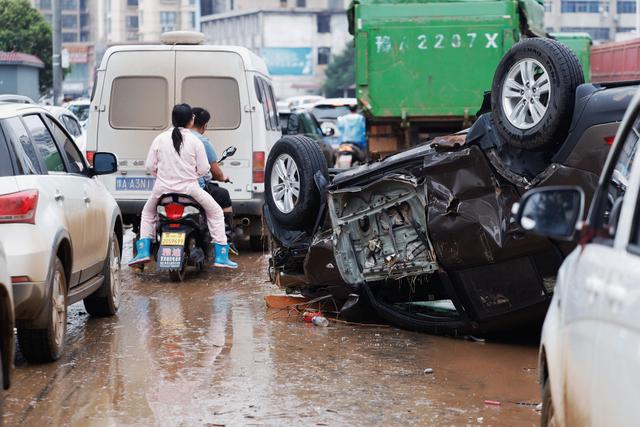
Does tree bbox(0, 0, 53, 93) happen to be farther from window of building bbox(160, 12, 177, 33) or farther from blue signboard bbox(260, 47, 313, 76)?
window of building bbox(160, 12, 177, 33)

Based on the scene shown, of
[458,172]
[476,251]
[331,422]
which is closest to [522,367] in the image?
[476,251]

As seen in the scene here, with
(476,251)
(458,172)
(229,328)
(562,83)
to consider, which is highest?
(562,83)

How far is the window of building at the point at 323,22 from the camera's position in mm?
128000

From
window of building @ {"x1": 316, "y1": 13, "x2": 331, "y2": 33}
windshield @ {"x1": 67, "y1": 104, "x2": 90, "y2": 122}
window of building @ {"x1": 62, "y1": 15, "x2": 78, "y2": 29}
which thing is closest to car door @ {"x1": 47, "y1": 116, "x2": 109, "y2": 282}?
windshield @ {"x1": 67, "y1": 104, "x2": 90, "y2": 122}

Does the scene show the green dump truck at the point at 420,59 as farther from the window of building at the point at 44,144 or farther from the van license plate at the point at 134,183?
the window of building at the point at 44,144

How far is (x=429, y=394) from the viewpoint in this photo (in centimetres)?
675

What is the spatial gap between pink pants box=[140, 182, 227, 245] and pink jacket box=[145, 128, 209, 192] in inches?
4.9

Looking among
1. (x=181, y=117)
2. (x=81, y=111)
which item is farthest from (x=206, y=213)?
(x=81, y=111)

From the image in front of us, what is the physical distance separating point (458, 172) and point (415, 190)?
1.48 ft

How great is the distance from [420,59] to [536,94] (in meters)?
10.0

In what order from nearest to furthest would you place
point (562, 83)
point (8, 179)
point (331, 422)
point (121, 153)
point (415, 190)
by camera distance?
point (331, 422)
point (8, 179)
point (562, 83)
point (415, 190)
point (121, 153)

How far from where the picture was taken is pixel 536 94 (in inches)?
305

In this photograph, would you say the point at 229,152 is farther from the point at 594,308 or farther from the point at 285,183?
the point at 594,308

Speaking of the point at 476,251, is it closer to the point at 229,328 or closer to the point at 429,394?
the point at 429,394
